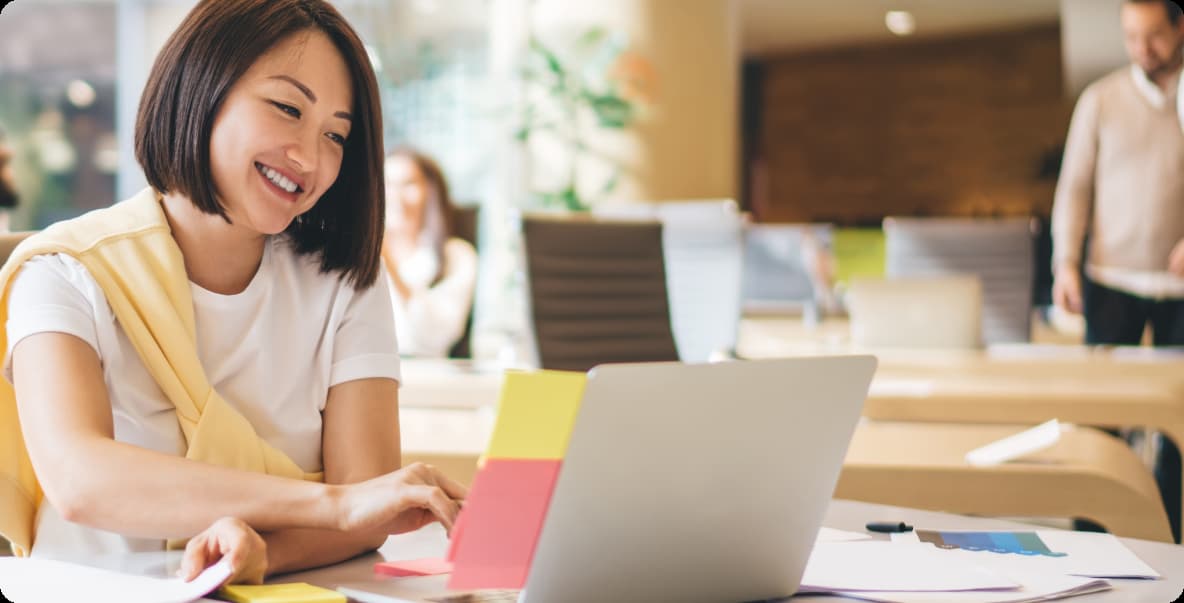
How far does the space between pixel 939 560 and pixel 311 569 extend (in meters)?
0.55

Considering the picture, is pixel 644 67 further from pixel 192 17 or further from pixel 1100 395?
pixel 192 17

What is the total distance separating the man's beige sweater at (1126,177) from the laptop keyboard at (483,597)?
3515 millimetres

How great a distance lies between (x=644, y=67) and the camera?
680 centimetres

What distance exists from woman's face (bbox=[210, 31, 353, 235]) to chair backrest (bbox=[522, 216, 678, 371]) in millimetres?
1918

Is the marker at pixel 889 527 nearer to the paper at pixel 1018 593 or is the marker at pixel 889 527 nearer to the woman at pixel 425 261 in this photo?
the paper at pixel 1018 593

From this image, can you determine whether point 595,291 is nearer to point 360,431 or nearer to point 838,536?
point 360,431

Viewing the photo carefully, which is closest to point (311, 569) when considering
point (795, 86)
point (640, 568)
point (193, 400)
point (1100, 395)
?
point (193, 400)

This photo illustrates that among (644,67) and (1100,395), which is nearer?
(1100,395)

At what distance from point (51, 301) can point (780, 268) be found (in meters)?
6.56

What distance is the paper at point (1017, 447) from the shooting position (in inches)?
65.8

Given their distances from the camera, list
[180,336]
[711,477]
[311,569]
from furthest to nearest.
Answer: [180,336] < [311,569] < [711,477]

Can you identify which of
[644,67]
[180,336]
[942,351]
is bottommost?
[942,351]

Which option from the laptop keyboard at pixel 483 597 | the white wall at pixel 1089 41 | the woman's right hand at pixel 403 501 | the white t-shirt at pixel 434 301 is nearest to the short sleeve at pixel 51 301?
the woman's right hand at pixel 403 501

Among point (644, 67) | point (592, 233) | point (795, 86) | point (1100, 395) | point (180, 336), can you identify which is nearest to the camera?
point (180, 336)
